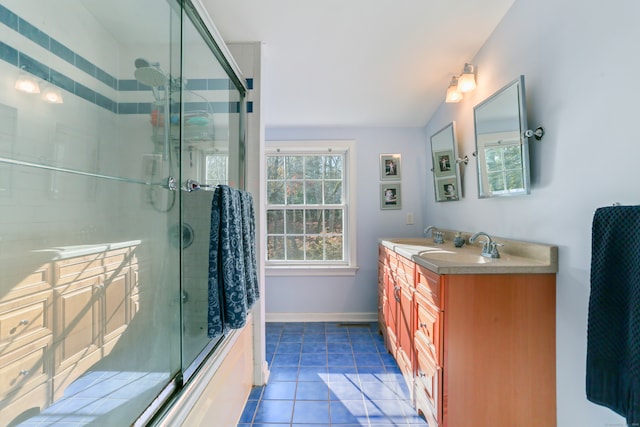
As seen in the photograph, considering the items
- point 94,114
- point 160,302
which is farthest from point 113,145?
point 160,302

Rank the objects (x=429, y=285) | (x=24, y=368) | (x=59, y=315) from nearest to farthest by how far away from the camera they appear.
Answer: (x=24, y=368)
(x=59, y=315)
(x=429, y=285)

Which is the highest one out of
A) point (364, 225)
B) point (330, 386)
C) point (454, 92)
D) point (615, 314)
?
point (454, 92)

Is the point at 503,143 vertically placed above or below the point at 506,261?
above

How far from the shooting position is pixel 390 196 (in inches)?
120

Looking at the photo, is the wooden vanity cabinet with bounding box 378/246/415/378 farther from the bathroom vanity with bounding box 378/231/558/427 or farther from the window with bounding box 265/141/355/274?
the window with bounding box 265/141/355/274

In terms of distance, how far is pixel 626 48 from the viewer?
1.03 metres

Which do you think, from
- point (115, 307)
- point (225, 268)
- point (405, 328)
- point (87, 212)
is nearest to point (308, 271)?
point (405, 328)

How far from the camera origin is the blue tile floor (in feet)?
5.43

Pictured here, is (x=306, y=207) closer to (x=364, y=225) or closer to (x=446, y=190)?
(x=364, y=225)

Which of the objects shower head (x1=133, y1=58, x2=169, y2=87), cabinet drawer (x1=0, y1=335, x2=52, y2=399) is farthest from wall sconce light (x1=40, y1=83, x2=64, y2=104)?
cabinet drawer (x1=0, y1=335, x2=52, y2=399)

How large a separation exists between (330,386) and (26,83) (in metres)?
2.09

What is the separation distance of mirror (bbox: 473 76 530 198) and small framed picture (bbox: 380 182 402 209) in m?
1.16

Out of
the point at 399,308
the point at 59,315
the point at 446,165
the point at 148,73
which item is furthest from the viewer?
the point at 446,165

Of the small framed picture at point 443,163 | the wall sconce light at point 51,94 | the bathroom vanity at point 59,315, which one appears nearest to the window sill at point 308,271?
the small framed picture at point 443,163
